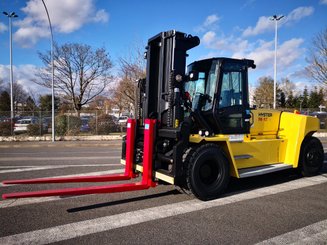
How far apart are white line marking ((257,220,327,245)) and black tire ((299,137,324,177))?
364 centimetres

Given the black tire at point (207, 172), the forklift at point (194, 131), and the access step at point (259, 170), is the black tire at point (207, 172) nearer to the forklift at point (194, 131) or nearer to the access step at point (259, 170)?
the forklift at point (194, 131)

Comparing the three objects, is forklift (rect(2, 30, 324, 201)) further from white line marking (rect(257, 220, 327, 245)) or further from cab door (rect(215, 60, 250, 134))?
white line marking (rect(257, 220, 327, 245))

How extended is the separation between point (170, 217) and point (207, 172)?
1426 millimetres

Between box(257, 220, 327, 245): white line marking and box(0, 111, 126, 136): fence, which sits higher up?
box(0, 111, 126, 136): fence

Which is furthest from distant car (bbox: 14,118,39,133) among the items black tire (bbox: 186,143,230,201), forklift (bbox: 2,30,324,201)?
black tire (bbox: 186,143,230,201)

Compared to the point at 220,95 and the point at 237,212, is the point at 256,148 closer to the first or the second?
the point at 220,95

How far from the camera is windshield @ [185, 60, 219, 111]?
624cm

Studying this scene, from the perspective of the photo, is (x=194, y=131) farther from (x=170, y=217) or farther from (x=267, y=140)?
(x=170, y=217)

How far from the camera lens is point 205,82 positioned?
646 centimetres

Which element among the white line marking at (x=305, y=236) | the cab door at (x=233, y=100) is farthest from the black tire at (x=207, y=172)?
the white line marking at (x=305, y=236)

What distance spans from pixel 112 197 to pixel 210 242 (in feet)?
8.45

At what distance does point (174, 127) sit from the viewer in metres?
5.78

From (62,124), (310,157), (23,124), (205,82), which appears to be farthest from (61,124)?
(310,157)

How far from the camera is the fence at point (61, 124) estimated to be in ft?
68.9
